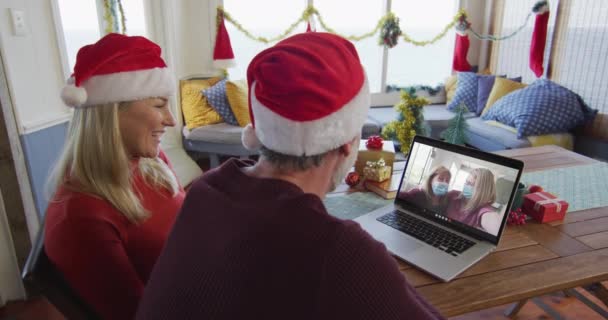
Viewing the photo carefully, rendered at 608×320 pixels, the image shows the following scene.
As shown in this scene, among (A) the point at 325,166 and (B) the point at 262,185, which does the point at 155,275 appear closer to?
(B) the point at 262,185

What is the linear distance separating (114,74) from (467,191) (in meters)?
1.06

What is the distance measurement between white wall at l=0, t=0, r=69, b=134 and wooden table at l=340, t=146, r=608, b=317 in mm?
1802

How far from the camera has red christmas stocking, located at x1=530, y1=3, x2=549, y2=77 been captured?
3.59 metres

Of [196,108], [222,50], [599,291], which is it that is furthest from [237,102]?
[599,291]

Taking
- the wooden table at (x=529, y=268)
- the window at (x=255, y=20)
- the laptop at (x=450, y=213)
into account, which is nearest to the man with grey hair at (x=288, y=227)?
the wooden table at (x=529, y=268)

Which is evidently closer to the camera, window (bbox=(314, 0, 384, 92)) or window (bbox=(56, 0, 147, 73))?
window (bbox=(56, 0, 147, 73))

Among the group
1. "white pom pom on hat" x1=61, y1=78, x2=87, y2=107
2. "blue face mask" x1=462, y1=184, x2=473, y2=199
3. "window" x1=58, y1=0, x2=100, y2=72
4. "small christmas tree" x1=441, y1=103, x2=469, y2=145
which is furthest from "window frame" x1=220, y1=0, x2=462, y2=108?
"white pom pom on hat" x1=61, y1=78, x2=87, y2=107

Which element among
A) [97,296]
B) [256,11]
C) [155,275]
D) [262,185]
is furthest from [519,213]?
[256,11]

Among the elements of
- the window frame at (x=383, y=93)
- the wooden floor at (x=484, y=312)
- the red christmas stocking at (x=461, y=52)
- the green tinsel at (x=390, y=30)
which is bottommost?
the wooden floor at (x=484, y=312)

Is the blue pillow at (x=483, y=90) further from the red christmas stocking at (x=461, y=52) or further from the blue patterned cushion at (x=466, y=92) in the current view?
the red christmas stocking at (x=461, y=52)

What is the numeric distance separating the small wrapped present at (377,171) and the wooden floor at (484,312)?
87cm

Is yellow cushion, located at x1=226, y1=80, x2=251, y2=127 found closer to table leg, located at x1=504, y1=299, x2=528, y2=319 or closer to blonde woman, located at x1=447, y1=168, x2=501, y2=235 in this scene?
table leg, located at x1=504, y1=299, x2=528, y2=319

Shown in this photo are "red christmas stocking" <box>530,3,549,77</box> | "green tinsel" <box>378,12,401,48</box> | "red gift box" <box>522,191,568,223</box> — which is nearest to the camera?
"red gift box" <box>522,191,568,223</box>

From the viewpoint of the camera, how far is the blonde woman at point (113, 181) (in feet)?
2.97
